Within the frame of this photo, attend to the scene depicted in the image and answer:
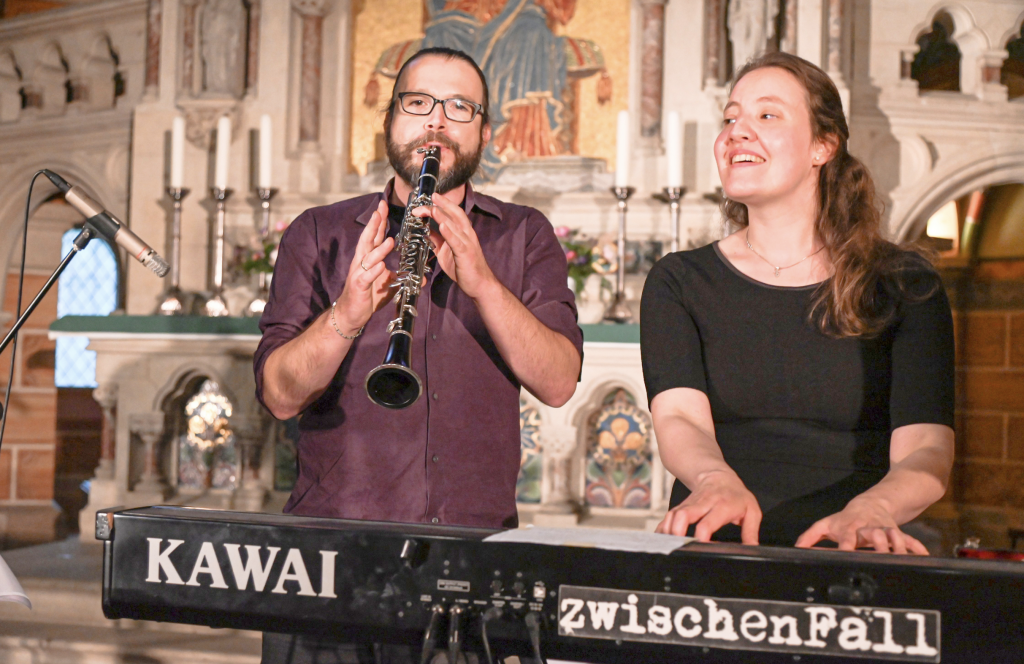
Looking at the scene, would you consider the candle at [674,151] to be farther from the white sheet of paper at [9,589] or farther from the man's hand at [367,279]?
the white sheet of paper at [9,589]

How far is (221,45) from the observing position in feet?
19.8

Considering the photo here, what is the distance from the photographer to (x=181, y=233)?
239 inches

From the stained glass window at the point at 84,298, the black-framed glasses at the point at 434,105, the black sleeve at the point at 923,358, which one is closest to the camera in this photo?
the black sleeve at the point at 923,358

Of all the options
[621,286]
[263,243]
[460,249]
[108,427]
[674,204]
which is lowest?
[108,427]

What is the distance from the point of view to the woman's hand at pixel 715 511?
1403mm

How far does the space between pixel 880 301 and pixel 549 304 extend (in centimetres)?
60

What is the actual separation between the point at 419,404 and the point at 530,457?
3016mm

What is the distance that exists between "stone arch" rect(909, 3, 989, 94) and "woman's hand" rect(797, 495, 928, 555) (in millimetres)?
5167

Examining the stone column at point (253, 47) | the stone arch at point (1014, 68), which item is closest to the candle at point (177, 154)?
the stone column at point (253, 47)

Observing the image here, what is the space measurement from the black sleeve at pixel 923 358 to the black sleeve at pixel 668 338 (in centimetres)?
31

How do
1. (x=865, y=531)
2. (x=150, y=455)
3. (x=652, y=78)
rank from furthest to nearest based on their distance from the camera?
(x=652, y=78) → (x=150, y=455) → (x=865, y=531)

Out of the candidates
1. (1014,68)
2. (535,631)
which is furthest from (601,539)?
(1014,68)

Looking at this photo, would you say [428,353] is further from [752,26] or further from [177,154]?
[752,26]

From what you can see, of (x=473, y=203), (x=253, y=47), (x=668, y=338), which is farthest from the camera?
(x=253, y=47)
